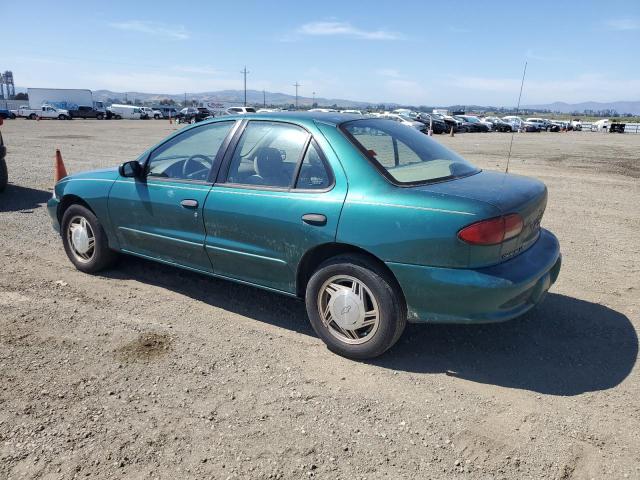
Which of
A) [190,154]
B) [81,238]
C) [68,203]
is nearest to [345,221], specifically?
[190,154]

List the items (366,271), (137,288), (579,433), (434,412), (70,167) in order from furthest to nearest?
1. (70,167)
2. (137,288)
3. (366,271)
4. (434,412)
5. (579,433)

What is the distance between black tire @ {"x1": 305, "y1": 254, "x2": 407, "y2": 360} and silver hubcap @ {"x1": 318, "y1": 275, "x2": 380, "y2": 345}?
29 millimetres

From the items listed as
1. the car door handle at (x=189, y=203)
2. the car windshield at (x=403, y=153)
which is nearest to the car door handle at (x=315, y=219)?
the car windshield at (x=403, y=153)

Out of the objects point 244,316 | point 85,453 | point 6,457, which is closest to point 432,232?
point 244,316

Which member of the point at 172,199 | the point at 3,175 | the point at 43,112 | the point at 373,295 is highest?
the point at 172,199

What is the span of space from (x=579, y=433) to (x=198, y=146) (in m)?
3.48

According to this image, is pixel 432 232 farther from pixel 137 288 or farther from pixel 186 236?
pixel 137 288

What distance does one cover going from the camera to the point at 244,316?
13.8 feet

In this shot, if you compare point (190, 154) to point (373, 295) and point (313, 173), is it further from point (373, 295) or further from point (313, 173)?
point (373, 295)

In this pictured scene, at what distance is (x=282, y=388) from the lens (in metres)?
3.16

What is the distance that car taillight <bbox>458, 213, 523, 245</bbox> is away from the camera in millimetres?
2961

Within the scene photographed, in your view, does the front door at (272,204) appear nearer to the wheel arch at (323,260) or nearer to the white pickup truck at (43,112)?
the wheel arch at (323,260)

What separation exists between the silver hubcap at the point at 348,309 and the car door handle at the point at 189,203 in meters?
1.29

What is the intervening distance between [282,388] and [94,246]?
2811 millimetres
